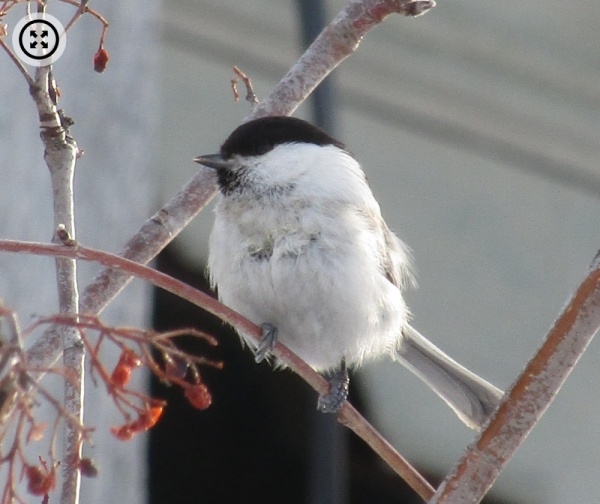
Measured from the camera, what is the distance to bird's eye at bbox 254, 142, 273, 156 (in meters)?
1.81

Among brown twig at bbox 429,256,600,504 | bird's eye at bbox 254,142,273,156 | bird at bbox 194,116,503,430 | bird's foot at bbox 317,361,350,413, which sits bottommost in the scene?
brown twig at bbox 429,256,600,504

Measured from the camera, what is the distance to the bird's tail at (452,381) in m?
1.81

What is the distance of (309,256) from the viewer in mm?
1650

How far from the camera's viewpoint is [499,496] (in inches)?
161

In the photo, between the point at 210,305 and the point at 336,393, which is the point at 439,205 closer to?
the point at 336,393

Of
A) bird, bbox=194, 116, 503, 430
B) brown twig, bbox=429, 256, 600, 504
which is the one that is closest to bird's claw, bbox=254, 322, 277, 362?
bird, bbox=194, 116, 503, 430

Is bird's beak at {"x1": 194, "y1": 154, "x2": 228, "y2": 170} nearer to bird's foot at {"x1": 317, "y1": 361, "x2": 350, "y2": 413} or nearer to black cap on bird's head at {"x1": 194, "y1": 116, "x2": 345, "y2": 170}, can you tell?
black cap on bird's head at {"x1": 194, "y1": 116, "x2": 345, "y2": 170}

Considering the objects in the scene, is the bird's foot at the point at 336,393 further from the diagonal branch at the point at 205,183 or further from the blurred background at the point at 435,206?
the blurred background at the point at 435,206

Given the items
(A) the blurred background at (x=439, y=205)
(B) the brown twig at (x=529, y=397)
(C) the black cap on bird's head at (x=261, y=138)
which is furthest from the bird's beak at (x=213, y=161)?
(A) the blurred background at (x=439, y=205)

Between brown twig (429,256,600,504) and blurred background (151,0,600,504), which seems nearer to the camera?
brown twig (429,256,600,504)

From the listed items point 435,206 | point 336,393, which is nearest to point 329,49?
point 336,393

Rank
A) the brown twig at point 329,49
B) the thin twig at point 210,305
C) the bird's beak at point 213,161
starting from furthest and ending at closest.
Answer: the bird's beak at point 213,161 → the brown twig at point 329,49 → the thin twig at point 210,305

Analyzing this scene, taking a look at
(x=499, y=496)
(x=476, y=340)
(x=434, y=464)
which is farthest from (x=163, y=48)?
(x=499, y=496)

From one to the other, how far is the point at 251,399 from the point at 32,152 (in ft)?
5.58
